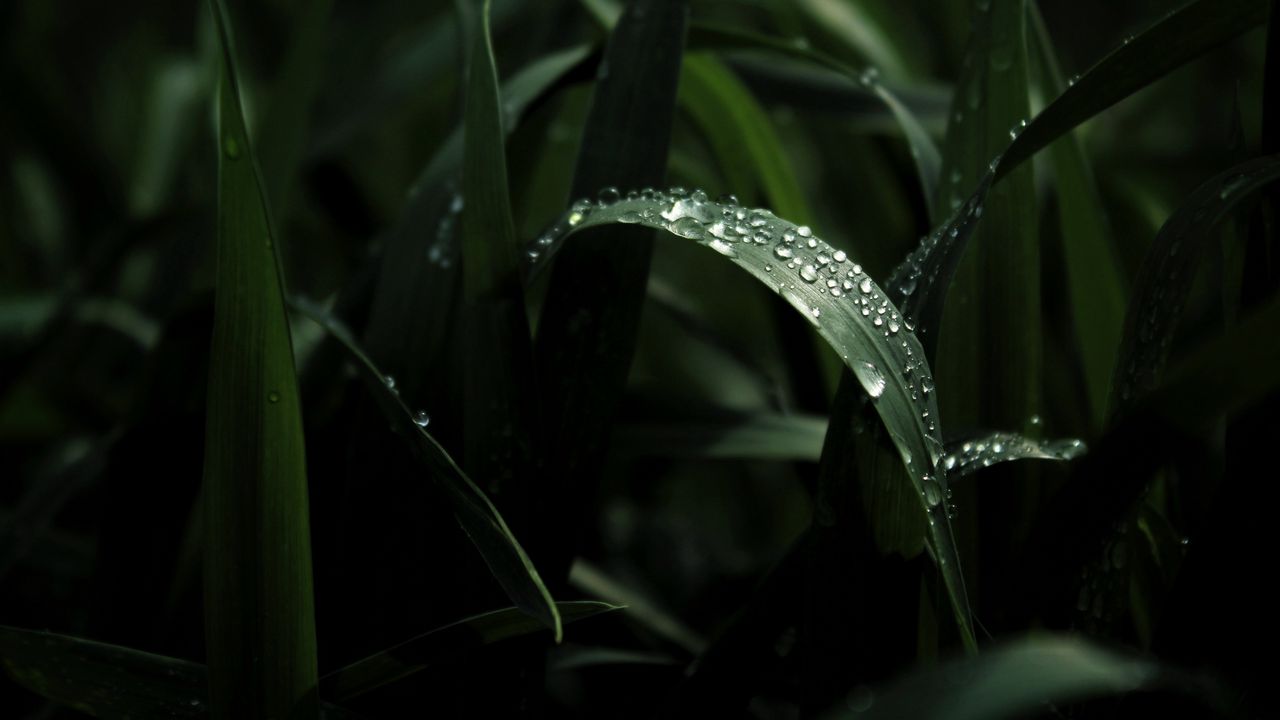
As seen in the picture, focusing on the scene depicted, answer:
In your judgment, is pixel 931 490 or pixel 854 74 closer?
pixel 931 490

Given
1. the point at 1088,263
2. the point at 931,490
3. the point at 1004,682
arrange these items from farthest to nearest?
the point at 1088,263 → the point at 931,490 → the point at 1004,682

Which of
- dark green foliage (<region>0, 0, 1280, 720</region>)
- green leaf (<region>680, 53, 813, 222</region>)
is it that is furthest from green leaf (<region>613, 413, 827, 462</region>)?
green leaf (<region>680, 53, 813, 222</region>)

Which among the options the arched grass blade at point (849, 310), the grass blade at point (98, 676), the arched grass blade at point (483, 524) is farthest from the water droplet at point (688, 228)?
the grass blade at point (98, 676)

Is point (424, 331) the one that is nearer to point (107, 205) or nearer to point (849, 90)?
point (849, 90)

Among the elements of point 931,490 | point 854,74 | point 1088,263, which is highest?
point 854,74

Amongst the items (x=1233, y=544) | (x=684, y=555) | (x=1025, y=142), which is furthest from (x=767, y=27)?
(x=1233, y=544)

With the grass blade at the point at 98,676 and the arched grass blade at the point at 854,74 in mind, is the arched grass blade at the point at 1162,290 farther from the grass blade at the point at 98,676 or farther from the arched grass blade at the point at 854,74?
the grass blade at the point at 98,676

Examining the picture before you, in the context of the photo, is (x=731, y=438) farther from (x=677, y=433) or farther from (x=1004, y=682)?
(x=1004, y=682)

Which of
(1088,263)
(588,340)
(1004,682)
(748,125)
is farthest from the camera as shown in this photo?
(748,125)

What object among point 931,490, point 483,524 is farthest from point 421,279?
point 931,490
